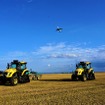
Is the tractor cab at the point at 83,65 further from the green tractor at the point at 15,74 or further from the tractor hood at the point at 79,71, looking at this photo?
the green tractor at the point at 15,74

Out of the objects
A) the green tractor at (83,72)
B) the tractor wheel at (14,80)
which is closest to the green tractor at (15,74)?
the tractor wheel at (14,80)

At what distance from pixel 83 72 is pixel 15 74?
907 cm

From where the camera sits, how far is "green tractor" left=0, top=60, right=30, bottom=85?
1163 inches

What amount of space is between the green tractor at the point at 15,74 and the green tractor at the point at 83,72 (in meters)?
6.11

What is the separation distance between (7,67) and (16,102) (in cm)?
1462

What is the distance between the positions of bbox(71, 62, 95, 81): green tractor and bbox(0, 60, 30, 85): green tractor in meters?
6.11

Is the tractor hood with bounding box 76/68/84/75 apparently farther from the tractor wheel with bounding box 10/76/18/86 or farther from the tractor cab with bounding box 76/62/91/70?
the tractor wheel with bounding box 10/76/18/86

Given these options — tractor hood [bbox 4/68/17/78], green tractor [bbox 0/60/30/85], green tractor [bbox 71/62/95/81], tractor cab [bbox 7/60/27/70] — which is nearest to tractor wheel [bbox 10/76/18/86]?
green tractor [bbox 0/60/30/85]

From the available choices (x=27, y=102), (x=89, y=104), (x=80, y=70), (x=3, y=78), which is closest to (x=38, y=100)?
(x=27, y=102)

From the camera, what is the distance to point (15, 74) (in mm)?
30281

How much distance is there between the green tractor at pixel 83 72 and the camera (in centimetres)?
3506

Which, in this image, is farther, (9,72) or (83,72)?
(83,72)

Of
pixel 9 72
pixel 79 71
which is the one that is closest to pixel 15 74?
pixel 9 72

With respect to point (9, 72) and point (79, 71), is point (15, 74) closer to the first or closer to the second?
point (9, 72)
